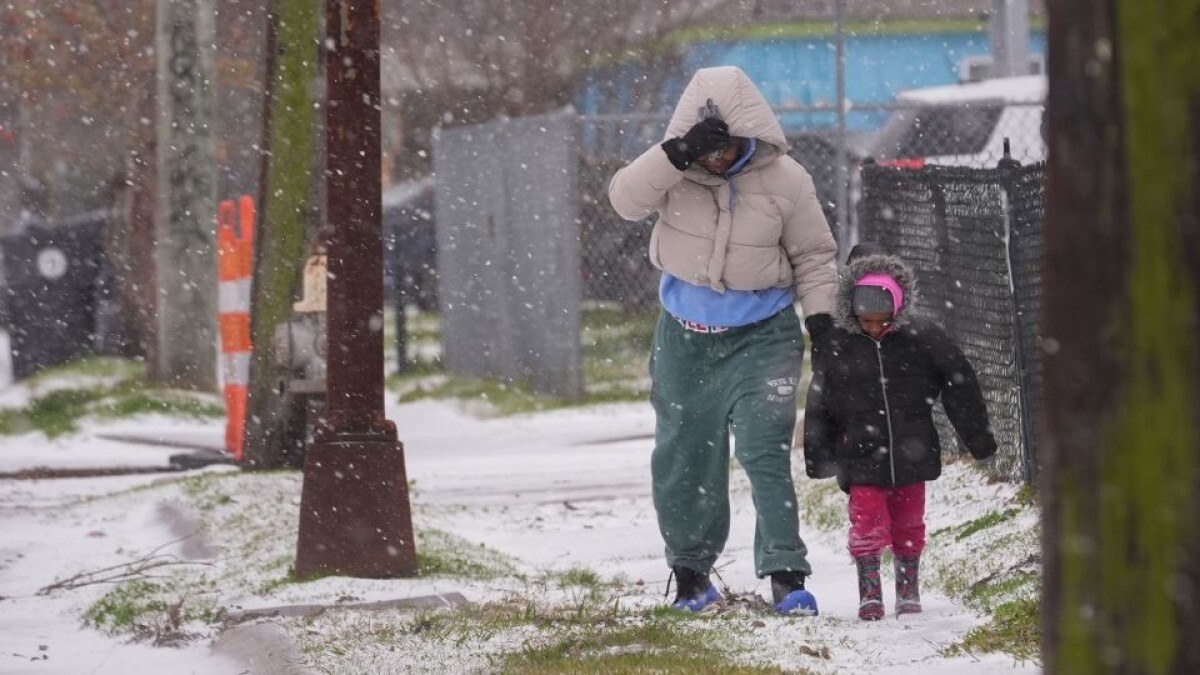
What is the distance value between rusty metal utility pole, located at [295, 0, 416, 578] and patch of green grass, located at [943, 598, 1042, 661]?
244cm

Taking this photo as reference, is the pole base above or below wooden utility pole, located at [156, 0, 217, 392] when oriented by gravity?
below

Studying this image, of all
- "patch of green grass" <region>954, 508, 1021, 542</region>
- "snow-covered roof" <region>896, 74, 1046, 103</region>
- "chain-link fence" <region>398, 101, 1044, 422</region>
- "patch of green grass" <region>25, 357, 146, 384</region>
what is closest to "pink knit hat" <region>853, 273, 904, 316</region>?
"patch of green grass" <region>954, 508, 1021, 542</region>

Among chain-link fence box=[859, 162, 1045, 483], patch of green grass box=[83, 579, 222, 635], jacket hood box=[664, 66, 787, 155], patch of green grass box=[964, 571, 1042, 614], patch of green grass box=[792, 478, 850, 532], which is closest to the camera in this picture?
patch of green grass box=[964, 571, 1042, 614]

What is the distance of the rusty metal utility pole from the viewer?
7176 mm

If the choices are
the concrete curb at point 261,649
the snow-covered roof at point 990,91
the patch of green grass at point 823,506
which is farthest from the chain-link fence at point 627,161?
the concrete curb at point 261,649

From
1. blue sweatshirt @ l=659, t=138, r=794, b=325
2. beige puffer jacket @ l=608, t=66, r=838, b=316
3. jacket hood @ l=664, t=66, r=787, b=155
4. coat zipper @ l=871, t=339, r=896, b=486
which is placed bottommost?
coat zipper @ l=871, t=339, r=896, b=486

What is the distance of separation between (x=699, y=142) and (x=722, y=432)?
100cm

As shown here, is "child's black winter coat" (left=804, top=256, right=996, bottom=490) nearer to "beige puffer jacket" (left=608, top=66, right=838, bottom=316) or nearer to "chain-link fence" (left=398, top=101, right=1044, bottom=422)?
"beige puffer jacket" (left=608, top=66, right=838, bottom=316)

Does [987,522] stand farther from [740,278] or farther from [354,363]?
[354,363]

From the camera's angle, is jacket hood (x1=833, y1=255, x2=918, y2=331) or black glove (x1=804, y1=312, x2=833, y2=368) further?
black glove (x1=804, y1=312, x2=833, y2=368)

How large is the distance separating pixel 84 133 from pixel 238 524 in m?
15.5

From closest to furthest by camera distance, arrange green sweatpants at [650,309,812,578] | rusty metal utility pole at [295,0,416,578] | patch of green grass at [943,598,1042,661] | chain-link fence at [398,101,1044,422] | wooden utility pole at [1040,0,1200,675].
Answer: wooden utility pole at [1040,0,1200,675]
patch of green grass at [943,598,1042,661]
green sweatpants at [650,309,812,578]
rusty metal utility pole at [295,0,416,578]
chain-link fence at [398,101,1044,422]

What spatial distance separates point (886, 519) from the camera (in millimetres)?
6305

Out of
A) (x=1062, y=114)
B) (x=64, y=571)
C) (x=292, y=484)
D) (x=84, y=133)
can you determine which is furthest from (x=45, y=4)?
(x=1062, y=114)
